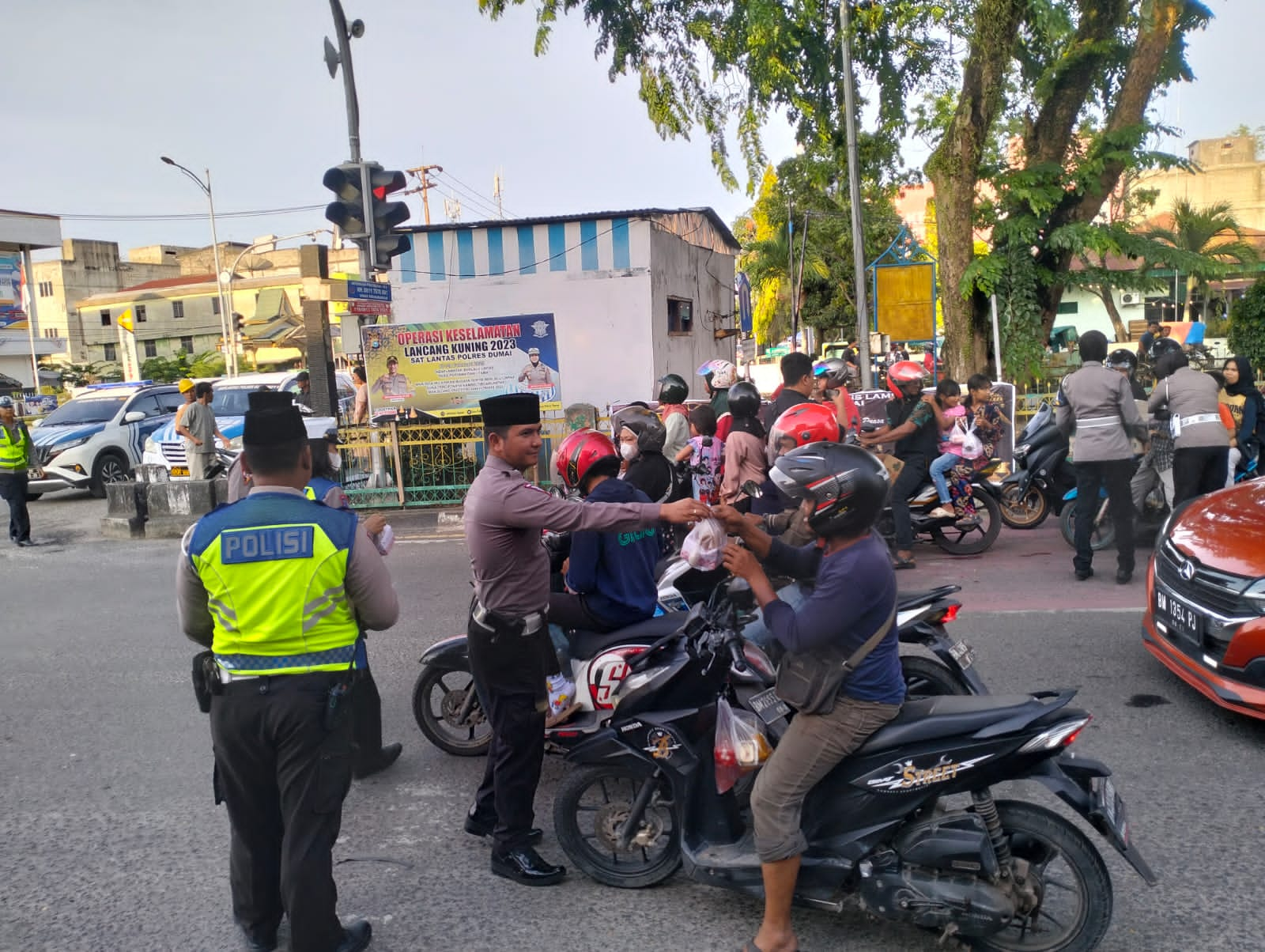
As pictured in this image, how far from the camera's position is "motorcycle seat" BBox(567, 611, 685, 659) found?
439 cm

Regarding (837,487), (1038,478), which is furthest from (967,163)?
(837,487)

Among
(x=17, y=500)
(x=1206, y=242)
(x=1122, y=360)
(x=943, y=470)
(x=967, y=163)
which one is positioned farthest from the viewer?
(x=1206, y=242)

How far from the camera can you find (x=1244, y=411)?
9.18 m

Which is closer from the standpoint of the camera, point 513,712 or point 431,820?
point 513,712

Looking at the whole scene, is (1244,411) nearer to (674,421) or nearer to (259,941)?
(674,421)

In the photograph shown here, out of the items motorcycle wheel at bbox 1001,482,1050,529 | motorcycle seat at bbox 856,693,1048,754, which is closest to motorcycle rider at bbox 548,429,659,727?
motorcycle seat at bbox 856,693,1048,754

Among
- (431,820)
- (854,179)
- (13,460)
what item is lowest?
(431,820)

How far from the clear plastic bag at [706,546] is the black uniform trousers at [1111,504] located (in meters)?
5.59

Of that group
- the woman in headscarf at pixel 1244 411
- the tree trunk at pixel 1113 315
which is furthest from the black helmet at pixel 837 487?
the tree trunk at pixel 1113 315

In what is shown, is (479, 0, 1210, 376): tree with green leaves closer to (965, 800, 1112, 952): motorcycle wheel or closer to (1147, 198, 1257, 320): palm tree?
(1147, 198, 1257, 320): palm tree

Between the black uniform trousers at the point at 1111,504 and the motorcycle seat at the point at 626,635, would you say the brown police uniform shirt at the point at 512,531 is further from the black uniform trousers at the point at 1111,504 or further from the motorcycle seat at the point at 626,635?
the black uniform trousers at the point at 1111,504

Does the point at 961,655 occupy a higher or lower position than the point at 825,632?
lower

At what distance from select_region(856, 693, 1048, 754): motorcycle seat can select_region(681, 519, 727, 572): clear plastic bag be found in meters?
0.75

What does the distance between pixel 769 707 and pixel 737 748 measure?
0.59ft
